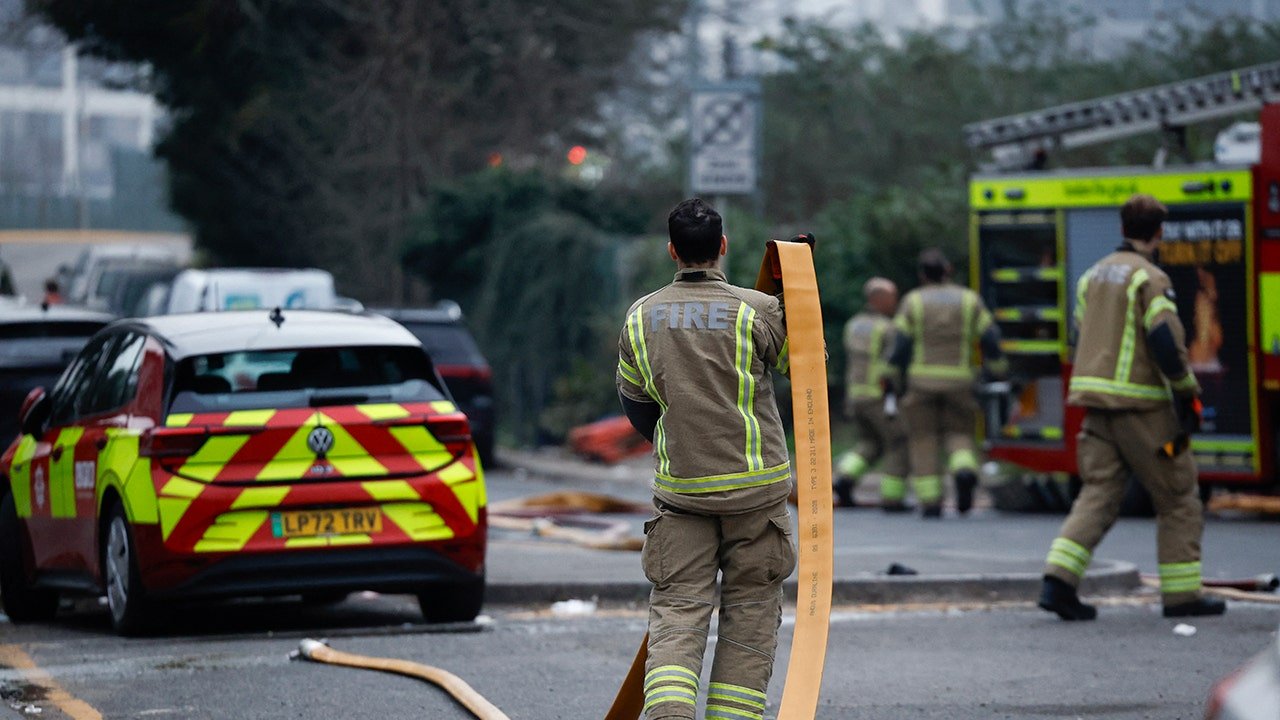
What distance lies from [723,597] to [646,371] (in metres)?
0.66

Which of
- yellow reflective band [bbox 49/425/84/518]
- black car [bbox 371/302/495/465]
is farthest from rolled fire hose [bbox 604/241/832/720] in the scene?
black car [bbox 371/302/495/465]

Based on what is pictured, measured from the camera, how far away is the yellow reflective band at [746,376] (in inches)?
216

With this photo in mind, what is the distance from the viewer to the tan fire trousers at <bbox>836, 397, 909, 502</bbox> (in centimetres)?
1533

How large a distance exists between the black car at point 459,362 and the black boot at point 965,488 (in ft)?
19.3

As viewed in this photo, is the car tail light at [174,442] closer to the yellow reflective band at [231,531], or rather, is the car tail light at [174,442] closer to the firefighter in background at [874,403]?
the yellow reflective band at [231,531]

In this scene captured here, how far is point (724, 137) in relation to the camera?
16781 mm

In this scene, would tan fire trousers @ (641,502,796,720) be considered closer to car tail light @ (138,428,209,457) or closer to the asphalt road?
the asphalt road

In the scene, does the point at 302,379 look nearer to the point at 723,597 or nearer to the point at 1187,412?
the point at 723,597

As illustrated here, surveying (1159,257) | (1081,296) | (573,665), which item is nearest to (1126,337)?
(1081,296)

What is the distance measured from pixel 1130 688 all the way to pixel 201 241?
30.6m

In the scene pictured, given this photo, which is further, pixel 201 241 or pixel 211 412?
pixel 201 241

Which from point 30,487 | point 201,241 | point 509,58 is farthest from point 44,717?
point 201,241

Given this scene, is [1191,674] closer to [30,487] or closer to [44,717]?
[44,717]

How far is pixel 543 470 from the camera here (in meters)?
20.7
